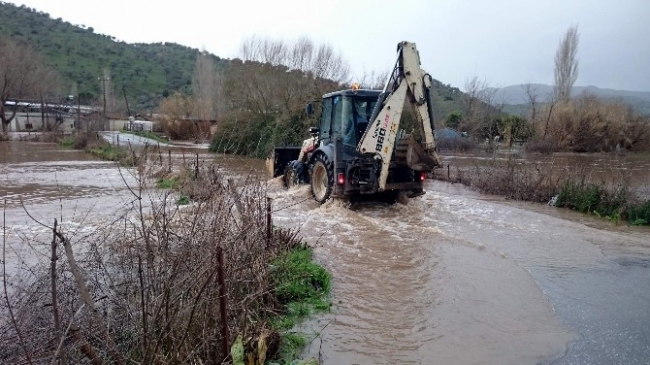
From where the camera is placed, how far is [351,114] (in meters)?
10.8

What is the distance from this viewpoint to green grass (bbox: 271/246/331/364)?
15.0 feet

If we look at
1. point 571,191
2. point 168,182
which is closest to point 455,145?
point 571,191

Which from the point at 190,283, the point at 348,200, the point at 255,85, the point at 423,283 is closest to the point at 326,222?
the point at 348,200

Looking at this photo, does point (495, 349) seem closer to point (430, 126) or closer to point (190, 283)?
point (190, 283)

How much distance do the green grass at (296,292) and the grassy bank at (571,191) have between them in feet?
23.8

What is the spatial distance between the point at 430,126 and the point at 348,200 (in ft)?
7.64

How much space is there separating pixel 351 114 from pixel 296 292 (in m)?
5.97

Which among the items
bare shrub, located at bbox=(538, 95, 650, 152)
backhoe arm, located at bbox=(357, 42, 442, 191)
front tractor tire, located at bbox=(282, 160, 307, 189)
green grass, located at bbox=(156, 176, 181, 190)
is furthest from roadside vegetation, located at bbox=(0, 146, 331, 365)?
bare shrub, located at bbox=(538, 95, 650, 152)

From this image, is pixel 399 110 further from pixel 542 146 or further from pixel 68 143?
pixel 68 143

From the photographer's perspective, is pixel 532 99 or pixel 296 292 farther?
pixel 532 99

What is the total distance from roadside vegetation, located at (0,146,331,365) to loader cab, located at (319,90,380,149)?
18.3ft

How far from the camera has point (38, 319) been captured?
3.68 meters

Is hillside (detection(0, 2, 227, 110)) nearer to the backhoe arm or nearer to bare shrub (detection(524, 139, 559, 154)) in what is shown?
bare shrub (detection(524, 139, 559, 154))

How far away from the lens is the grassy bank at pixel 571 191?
10469 mm
